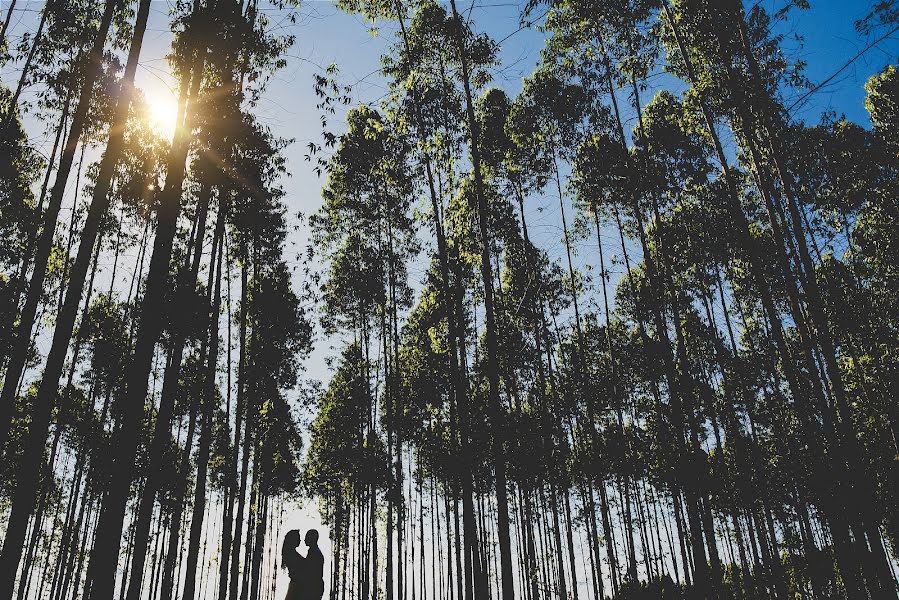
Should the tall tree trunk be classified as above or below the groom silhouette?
above

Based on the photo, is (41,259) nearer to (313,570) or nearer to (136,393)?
(136,393)

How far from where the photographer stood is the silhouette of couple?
5.86m

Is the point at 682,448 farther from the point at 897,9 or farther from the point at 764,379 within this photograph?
the point at 764,379

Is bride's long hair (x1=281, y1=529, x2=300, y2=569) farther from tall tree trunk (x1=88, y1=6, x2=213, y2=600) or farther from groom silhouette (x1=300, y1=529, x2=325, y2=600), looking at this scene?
tall tree trunk (x1=88, y1=6, x2=213, y2=600)

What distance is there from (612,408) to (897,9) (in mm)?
15418

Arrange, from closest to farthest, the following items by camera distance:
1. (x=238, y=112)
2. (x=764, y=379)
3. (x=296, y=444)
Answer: (x=238, y=112)
(x=764, y=379)
(x=296, y=444)

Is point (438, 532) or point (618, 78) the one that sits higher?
point (618, 78)

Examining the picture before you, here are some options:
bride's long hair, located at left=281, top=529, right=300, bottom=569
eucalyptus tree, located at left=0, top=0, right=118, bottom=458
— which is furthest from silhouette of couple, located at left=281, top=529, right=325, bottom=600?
eucalyptus tree, located at left=0, top=0, right=118, bottom=458

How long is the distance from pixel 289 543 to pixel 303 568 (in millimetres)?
349

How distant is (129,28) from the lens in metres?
10.7

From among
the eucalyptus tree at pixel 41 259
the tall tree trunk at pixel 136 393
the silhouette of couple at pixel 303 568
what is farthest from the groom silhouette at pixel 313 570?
the eucalyptus tree at pixel 41 259

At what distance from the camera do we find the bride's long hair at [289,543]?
5.87 metres

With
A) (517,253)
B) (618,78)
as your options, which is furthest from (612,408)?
(618,78)

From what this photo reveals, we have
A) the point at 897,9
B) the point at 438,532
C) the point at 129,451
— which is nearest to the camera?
the point at 129,451
